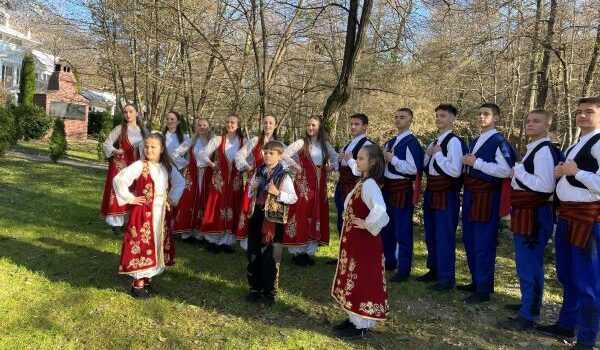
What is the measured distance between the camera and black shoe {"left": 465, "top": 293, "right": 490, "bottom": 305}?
5066 mm

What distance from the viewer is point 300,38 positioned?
10.9 meters

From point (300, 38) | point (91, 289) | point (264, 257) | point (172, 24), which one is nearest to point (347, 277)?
point (264, 257)

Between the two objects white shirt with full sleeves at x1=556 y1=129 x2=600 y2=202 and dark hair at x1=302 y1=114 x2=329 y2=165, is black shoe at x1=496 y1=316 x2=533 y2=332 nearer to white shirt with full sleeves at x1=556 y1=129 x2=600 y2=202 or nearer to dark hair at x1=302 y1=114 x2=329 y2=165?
white shirt with full sleeves at x1=556 y1=129 x2=600 y2=202

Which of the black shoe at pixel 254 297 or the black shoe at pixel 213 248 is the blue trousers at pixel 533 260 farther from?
the black shoe at pixel 213 248

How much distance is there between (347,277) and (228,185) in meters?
2.78

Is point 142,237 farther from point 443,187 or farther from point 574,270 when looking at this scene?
point 574,270

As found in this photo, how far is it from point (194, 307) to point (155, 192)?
3.81 feet

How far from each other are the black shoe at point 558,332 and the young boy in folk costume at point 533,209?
117 mm

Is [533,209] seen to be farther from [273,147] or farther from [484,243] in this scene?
[273,147]

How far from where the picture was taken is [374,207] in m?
3.80

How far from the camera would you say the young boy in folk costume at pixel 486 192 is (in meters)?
4.83

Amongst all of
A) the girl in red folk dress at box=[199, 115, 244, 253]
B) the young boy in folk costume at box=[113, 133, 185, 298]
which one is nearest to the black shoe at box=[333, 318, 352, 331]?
the young boy in folk costume at box=[113, 133, 185, 298]

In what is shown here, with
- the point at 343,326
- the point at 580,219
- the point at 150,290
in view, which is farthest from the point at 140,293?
the point at 580,219

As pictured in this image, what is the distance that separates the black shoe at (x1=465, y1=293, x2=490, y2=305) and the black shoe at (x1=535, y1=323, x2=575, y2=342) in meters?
0.74
